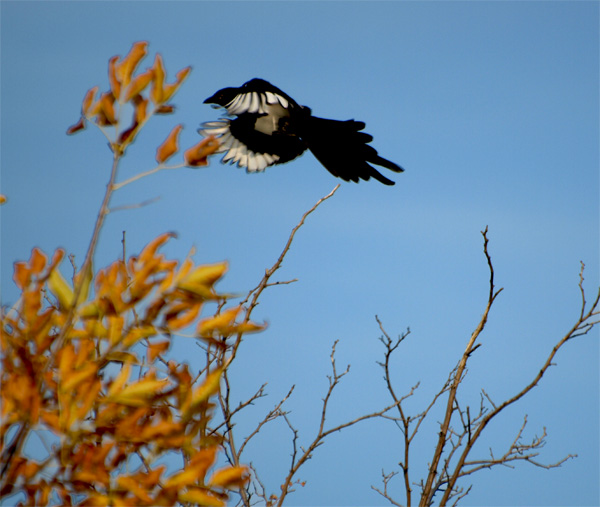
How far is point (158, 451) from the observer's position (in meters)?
1.11

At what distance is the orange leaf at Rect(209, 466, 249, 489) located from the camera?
1.05 meters

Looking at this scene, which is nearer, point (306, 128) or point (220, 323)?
point (220, 323)

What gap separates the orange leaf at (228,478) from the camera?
1.05 metres

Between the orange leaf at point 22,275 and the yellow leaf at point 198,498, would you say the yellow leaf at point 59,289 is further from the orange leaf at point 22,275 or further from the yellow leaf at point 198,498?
the yellow leaf at point 198,498

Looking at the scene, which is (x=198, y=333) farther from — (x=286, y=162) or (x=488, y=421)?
(x=286, y=162)

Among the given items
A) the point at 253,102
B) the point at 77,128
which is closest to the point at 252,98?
the point at 253,102

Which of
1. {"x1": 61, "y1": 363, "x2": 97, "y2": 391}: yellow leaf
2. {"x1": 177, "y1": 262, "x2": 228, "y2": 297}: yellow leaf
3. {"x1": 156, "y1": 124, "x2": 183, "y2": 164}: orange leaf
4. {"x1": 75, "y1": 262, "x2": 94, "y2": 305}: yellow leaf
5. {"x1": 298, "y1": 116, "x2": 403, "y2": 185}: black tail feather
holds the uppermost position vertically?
{"x1": 298, "y1": 116, "x2": 403, "y2": 185}: black tail feather

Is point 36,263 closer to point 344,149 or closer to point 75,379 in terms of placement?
point 75,379

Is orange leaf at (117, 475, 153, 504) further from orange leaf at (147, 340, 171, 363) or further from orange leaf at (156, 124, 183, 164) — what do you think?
orange leaf at (156, 124, 183, 164)

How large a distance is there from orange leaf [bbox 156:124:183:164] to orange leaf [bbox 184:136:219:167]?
0.03 meters

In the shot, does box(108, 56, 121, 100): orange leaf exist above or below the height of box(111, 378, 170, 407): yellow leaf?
above

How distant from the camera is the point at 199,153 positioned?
121cm

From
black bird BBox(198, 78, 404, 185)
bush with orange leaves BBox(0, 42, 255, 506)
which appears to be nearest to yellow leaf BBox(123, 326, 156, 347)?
bush with orange leaves BBox(0, 42, 255, 506)

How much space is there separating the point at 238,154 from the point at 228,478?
3941mm
